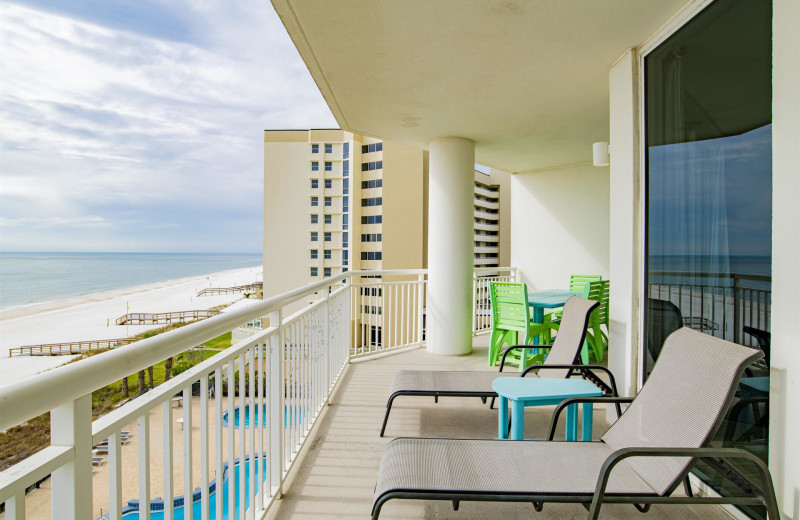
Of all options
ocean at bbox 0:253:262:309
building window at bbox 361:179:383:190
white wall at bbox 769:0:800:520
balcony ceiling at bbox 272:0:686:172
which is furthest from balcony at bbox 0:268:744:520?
building window at bbox 361:179:383:190

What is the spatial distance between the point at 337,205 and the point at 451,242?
91.5 ft

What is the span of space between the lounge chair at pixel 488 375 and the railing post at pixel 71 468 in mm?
2260

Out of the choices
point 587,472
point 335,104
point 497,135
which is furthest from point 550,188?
point 587,472

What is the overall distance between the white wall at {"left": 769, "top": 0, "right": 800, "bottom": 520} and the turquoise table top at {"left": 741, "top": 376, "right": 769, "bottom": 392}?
11 centimetres

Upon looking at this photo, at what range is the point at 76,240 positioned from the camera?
23.3 meters

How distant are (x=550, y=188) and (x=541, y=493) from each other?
6.60 m

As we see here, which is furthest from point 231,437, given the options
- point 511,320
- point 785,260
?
point 511,320

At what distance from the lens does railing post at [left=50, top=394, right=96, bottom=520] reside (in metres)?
0.81

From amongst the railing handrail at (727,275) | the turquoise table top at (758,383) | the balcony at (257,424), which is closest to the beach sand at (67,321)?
the balcony at (257,424)

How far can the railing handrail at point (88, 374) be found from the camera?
2.20 feet

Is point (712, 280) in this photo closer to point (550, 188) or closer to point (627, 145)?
point (627, 145)

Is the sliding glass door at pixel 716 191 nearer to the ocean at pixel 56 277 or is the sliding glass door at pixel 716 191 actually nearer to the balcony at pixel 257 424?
the balcony at pixel 257 424

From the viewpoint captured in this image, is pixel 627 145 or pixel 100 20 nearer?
pixel 627 145

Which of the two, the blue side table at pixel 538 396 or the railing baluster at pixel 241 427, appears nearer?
the railing baluster at pixel 241 427
